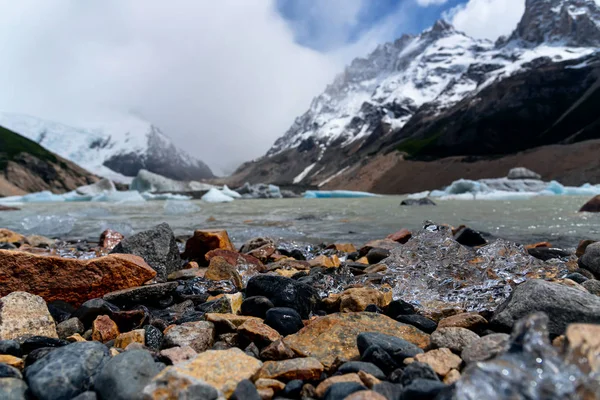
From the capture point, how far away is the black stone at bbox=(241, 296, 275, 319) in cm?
220

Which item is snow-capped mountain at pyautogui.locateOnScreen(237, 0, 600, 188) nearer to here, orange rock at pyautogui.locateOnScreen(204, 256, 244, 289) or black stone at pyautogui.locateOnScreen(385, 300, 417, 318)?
orange rock at pyautogui.locateOnScreen(204, 256, 244, 289)

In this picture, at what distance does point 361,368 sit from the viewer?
4.74 ft

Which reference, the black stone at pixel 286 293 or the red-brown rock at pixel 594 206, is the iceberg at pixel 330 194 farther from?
the black stone at pixel 286 293

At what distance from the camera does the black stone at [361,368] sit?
141cm

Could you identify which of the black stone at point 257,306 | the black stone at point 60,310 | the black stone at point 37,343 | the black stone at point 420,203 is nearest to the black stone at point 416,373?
the black stone at point 257,306

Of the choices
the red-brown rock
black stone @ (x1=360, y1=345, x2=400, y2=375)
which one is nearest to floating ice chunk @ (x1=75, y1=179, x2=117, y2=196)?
the red-brown rock

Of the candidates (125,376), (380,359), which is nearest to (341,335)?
(380,359)

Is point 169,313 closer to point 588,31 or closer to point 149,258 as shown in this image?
point 149,258

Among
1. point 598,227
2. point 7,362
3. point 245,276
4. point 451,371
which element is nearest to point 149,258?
point 245,276

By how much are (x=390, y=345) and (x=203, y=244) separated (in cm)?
324

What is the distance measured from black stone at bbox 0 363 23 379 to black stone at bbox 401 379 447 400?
1.34 m

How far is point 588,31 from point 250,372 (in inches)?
5160

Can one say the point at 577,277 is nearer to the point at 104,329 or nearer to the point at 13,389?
the point at 104,329

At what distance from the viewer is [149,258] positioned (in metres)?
3.49
